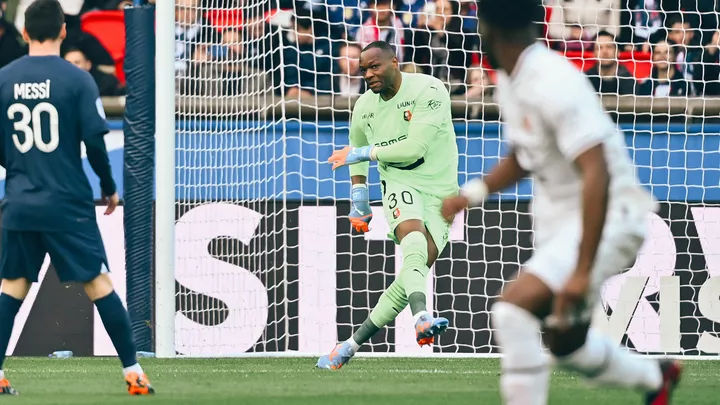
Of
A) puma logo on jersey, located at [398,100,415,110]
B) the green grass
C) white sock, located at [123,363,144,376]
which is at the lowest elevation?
the green grass

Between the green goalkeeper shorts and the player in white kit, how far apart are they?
12.7 ft

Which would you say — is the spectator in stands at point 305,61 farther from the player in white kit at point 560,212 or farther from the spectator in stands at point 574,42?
the player in white kit at point 560,212

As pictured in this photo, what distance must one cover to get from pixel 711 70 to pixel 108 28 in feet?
18.8


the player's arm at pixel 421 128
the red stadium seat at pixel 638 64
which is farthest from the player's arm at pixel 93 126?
the red stadium seat at pixel 638 64

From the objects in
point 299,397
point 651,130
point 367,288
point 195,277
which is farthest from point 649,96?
point 299,397

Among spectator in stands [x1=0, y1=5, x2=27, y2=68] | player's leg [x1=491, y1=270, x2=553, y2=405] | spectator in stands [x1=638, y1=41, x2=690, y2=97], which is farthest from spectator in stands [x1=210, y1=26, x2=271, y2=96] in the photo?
player's leg [x1=491, y1=270, x2=553, y2=405]

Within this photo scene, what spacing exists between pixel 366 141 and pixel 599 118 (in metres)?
4.90

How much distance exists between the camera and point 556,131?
4055 mm

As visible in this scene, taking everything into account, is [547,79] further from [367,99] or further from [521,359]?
[367,99]

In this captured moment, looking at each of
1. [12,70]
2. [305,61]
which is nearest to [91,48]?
[305,61]

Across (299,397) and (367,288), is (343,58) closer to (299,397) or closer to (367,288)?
(367,288)

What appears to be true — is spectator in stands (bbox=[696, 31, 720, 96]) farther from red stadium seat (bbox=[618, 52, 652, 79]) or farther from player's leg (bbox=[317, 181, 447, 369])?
player's leg (bbox=[317, 181, 447, 369])

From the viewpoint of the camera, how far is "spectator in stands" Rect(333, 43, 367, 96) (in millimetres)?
11648

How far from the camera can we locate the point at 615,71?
11.5m
